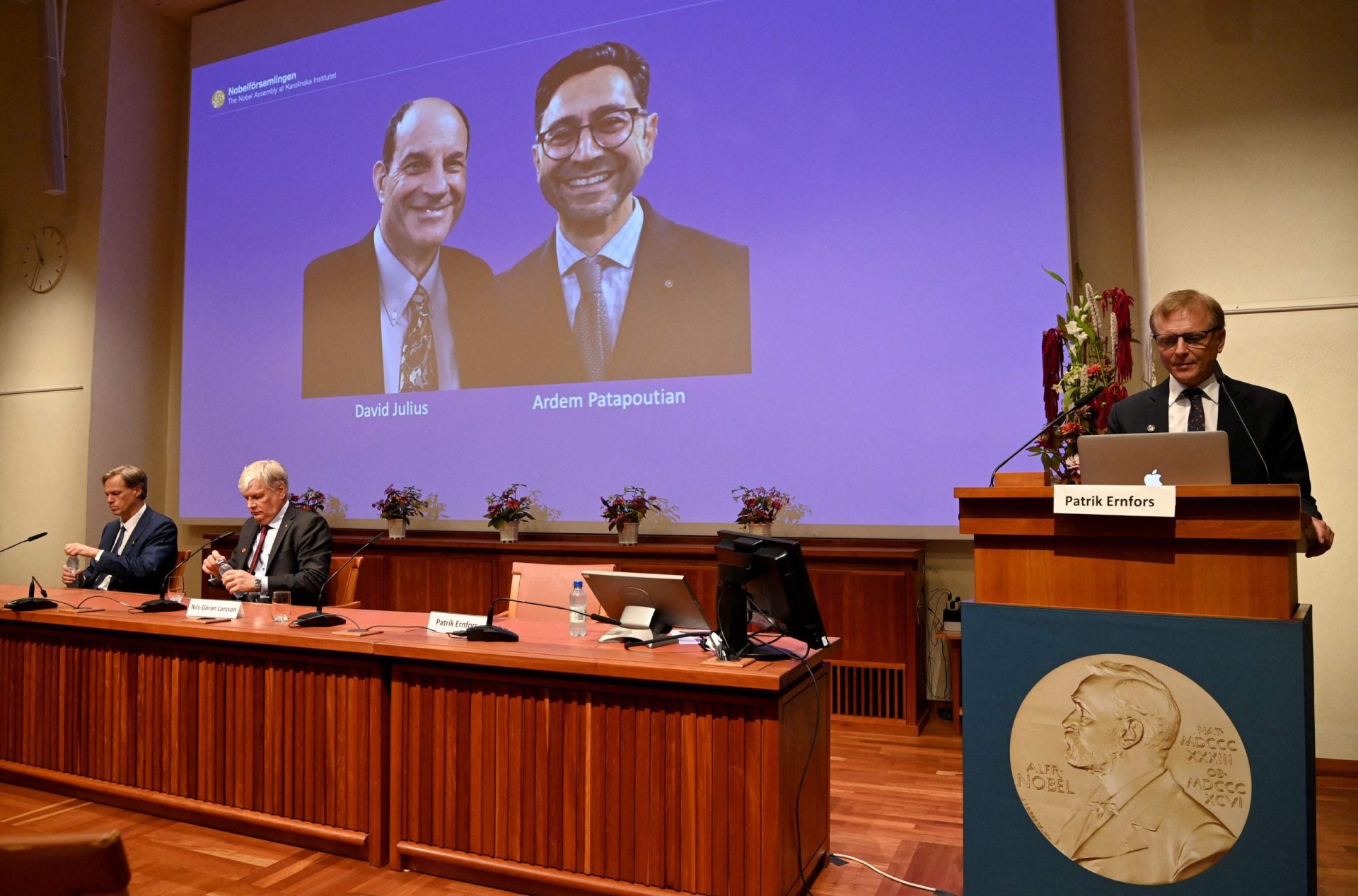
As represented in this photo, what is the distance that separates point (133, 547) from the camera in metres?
4.30

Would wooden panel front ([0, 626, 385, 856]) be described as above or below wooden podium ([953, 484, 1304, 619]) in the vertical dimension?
below

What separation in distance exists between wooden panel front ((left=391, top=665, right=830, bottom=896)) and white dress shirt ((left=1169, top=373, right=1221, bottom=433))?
1.27 m

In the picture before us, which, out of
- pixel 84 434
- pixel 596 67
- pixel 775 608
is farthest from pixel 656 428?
pixel 84 434

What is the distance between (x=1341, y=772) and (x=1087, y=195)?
2.81 m

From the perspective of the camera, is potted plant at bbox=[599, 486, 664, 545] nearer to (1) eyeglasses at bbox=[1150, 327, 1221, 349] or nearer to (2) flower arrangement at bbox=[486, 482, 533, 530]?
(2) flower arrangement at bbox=[486, 482, 533, 530]

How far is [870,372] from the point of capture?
466 centimetres

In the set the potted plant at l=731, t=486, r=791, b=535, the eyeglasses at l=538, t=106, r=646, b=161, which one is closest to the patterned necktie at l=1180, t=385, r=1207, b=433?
the potted plant at l=731, t=486, r=791, b=535

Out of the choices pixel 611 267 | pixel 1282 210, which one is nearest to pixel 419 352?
pixel 611 267

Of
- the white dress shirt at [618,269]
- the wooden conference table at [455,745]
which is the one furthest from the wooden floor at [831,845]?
the white dress shirt at [618,269]

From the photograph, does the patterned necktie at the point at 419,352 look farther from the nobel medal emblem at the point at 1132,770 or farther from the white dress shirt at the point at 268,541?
the nobel medal emblem at the point at 1132,770

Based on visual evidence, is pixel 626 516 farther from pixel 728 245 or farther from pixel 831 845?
pixel 831 845

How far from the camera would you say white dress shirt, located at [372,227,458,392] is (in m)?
5.74

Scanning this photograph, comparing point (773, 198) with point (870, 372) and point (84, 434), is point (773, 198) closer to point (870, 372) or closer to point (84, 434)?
point (870, 372)

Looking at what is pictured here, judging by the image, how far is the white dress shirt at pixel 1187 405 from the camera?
8.02 feet
